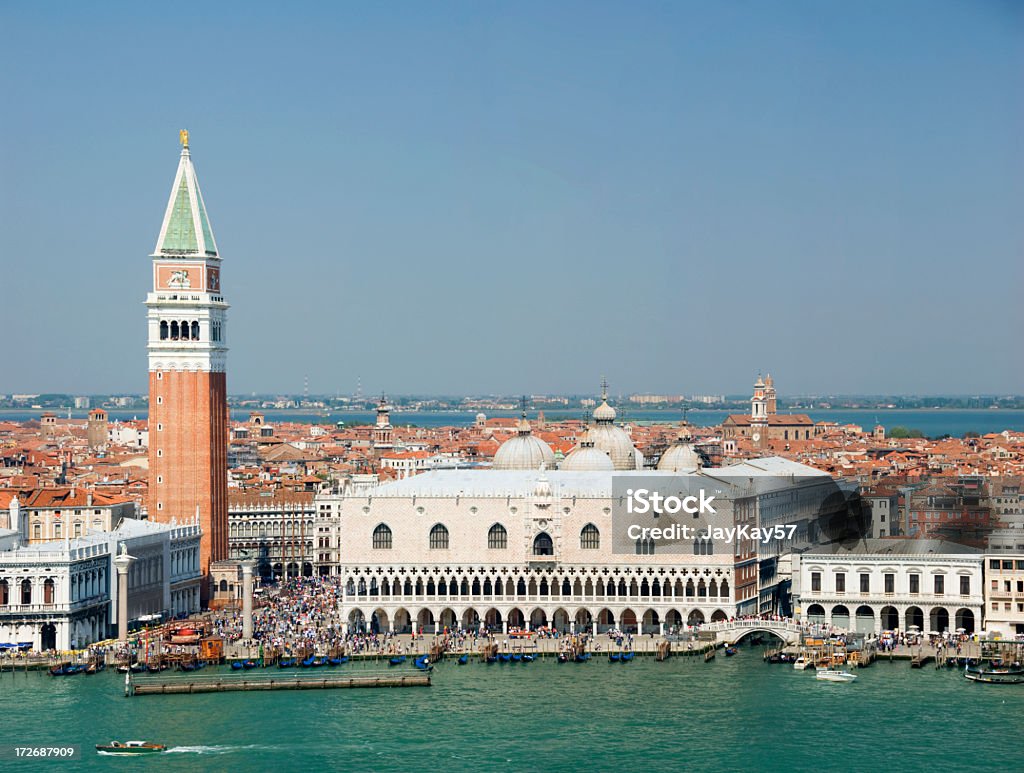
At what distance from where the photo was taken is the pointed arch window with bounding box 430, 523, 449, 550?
44.2 meters

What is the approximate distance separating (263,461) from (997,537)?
5052 cm

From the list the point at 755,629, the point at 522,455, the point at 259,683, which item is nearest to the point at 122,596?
the point at 259,683

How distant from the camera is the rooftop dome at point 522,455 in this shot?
50.7 metres

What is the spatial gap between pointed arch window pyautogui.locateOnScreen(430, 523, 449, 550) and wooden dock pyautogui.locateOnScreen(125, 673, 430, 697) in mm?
5553

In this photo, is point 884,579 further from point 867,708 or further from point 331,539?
point 331,539

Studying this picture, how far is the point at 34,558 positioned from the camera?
41.2m

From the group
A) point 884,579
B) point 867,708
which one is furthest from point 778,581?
point 867,708

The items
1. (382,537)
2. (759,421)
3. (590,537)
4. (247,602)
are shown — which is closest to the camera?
(247,602)

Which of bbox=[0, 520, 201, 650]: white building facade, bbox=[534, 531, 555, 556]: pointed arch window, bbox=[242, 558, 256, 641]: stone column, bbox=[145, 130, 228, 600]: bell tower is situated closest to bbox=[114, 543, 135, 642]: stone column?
bbox=[0, 520, 201, 650]: white building facade

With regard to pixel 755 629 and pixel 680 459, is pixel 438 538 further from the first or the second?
pixel 680 459

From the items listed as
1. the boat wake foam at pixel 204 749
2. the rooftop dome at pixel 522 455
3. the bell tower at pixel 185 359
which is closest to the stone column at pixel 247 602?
the bell tower at pixel 185 359

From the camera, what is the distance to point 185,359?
48688 mm

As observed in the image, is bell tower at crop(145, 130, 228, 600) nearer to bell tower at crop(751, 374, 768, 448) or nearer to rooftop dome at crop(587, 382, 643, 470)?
rooftop dome at crop(587, 382, 643, 470)

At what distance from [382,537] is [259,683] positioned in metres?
6.58
